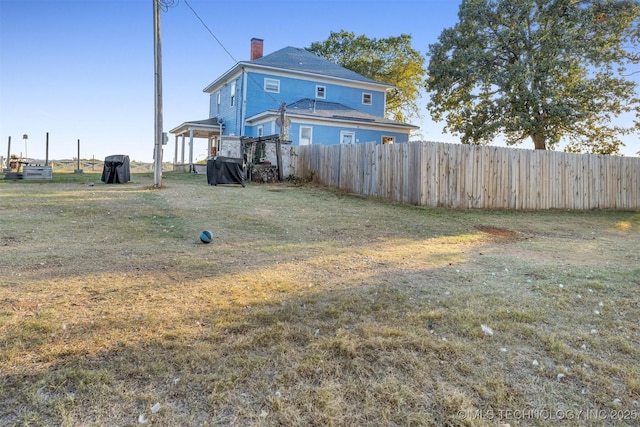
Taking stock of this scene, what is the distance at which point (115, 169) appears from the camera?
12.8m

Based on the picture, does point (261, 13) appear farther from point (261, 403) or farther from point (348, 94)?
point (261, 403)

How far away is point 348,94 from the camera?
22156 mm

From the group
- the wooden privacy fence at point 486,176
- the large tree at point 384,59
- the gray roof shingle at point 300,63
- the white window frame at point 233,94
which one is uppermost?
the large tree at point 384,59

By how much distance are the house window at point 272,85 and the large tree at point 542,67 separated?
8.01 m

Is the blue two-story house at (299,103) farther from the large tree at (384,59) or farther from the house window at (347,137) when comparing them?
the large tree at (384,59)

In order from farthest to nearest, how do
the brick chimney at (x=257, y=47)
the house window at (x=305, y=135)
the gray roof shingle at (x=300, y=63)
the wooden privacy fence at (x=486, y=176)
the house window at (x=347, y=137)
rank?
1. the brick chimney at (x=257, y=47)
2. the gray roof shingle at (x=300, y=63)
3. the house window at (x=347, y=137)
4. the house window at (x=305, y=135)
5. the wooden privacy fence at (x=486, y=176)

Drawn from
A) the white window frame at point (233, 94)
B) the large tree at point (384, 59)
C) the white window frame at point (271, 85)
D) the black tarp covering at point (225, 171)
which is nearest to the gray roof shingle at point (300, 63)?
the white window frame at point (271, 85)

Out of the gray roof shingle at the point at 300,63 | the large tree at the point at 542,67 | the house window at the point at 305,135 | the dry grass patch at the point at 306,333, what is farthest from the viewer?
the gray roof shingle at the point at 300,63

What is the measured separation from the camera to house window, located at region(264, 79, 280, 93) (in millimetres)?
20375

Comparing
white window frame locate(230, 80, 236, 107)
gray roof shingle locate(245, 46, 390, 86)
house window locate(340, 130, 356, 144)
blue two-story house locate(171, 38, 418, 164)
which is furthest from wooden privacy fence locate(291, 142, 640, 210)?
white window frame locate(230, 80, 236, 107)

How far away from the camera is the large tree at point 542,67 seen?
52.7 feet

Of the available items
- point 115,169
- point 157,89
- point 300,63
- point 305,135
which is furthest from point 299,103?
point 115,169

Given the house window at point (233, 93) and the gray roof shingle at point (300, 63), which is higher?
the gray roof shingle at point (300, 63)

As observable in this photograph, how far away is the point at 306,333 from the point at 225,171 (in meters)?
10.9
